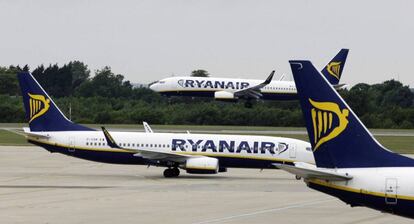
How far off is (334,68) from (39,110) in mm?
56494

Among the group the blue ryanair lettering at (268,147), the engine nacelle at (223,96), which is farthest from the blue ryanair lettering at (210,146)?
the engine nacelle at (223,96)

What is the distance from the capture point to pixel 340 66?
107 m

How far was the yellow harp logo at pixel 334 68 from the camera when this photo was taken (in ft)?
349

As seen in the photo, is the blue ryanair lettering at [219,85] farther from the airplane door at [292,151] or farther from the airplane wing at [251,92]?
the airplane door at [292,151]

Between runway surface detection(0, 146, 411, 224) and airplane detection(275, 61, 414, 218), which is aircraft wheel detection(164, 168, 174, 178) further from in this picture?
airplane detection(275, 61, 414, 218)

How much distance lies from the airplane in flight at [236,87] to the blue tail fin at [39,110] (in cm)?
4857

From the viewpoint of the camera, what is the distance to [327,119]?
2534cm

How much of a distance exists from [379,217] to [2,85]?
124m

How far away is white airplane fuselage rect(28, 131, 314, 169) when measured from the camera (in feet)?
170

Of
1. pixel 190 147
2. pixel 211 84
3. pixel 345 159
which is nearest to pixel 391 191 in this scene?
pixel 345 159

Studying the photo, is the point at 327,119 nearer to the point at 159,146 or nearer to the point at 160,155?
the point at 160,155

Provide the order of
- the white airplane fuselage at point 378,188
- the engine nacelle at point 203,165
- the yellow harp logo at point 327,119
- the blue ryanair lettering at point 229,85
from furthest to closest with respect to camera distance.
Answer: the blue ryanair lettering at point 229,85, the engine nacelle at point 203,165, the yellow harp logo at point 327,119, the white airplane fuselage at point 378,188

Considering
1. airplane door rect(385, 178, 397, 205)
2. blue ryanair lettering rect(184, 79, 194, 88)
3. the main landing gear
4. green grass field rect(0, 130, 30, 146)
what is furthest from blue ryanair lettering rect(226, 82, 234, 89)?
airplane door rect(385, 178, 397, 205)

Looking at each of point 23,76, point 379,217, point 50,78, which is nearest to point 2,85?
point 50,78
